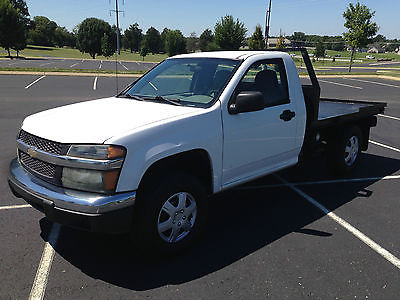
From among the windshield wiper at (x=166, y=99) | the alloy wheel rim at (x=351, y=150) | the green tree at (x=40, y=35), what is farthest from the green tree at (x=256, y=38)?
the green tree at (x=40, y=35)

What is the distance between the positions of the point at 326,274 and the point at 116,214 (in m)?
1.96

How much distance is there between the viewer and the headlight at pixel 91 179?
2.76 m

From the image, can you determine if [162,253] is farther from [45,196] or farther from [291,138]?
[291,138]

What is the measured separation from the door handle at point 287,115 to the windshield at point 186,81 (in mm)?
877

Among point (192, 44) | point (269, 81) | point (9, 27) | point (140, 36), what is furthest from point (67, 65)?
point (140, 36)

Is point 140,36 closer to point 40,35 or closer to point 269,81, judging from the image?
point 40,35

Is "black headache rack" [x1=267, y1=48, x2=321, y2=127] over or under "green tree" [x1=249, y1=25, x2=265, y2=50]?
under

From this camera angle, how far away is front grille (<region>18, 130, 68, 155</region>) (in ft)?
9.41

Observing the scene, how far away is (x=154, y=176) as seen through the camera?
3.16m

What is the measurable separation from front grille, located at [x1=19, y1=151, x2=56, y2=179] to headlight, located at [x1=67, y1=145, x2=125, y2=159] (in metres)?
0.31

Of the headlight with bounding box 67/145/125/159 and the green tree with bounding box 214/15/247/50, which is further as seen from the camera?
the green tree with bounding box 214/15/247/50


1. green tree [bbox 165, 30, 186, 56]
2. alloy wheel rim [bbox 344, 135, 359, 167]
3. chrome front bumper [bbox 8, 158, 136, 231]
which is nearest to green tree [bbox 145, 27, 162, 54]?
green tree [bbox 165, 30, 186, 56]

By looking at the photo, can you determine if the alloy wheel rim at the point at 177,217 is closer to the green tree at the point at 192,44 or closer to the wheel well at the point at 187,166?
the wheel well at the point at 187,166

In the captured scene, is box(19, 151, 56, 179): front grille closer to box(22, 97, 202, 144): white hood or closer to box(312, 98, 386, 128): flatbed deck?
box(22, 97, 202, 144): white hood
